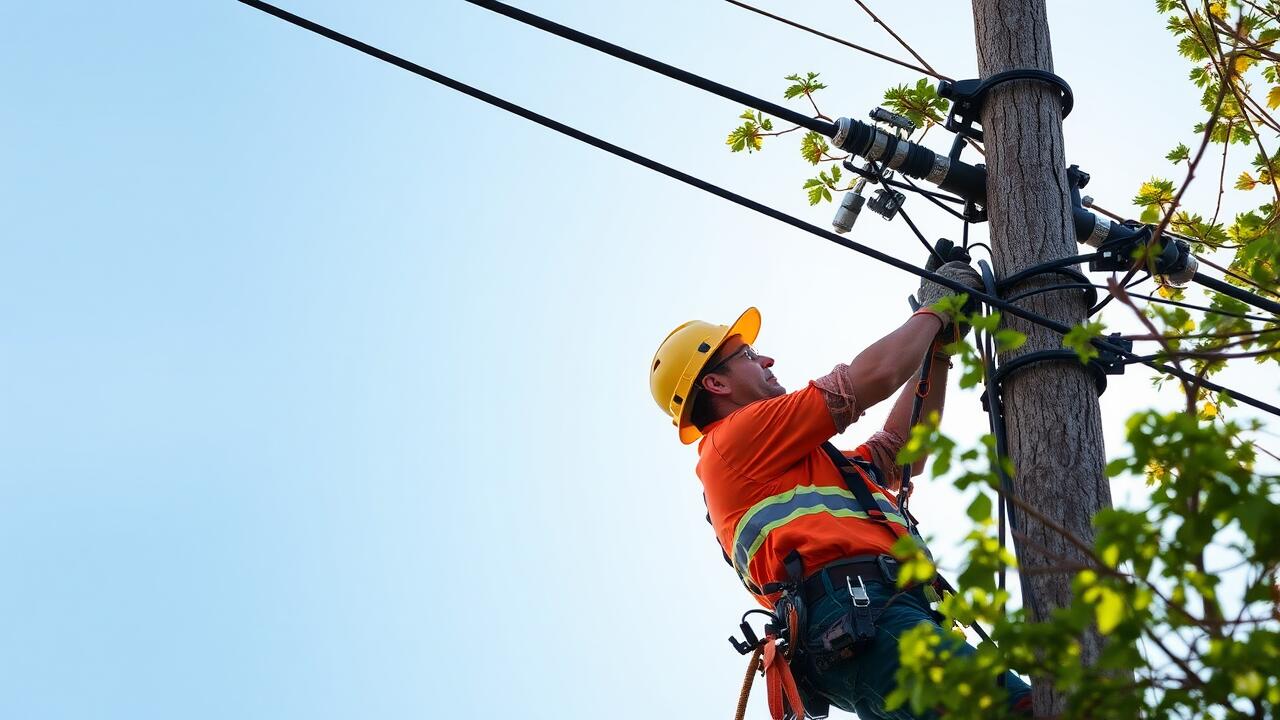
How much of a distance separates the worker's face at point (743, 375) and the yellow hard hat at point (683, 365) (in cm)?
6

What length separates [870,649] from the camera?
4234 millimetres

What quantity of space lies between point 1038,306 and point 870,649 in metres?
1.14

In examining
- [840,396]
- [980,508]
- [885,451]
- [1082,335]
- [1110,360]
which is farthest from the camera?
[885,451]

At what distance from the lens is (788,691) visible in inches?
168

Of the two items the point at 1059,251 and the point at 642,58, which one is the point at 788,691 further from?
the point at 642,58

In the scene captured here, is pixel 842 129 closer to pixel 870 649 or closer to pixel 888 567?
pixel 888 567

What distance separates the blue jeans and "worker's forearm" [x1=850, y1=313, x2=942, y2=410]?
0.63 metres

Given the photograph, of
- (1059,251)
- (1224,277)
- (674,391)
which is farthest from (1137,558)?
(1224,277)

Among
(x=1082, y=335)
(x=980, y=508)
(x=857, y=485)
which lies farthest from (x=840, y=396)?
(x=980, y=508)

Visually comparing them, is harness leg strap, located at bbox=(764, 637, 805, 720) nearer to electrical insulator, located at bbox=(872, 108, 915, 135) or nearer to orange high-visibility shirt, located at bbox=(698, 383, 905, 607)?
orange high-visibility shirt, located at bbox=(698, 383, 905, 607)

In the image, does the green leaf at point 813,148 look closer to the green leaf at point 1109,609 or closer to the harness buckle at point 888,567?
the harness buckle at point 888,567

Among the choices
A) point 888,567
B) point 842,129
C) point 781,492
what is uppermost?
point 842,129

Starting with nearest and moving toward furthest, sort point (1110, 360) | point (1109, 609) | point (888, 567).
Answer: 1. point (1109, 609)
2. point (1110, 360)
3. point (888, 567)

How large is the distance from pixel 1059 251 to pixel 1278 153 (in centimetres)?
233
